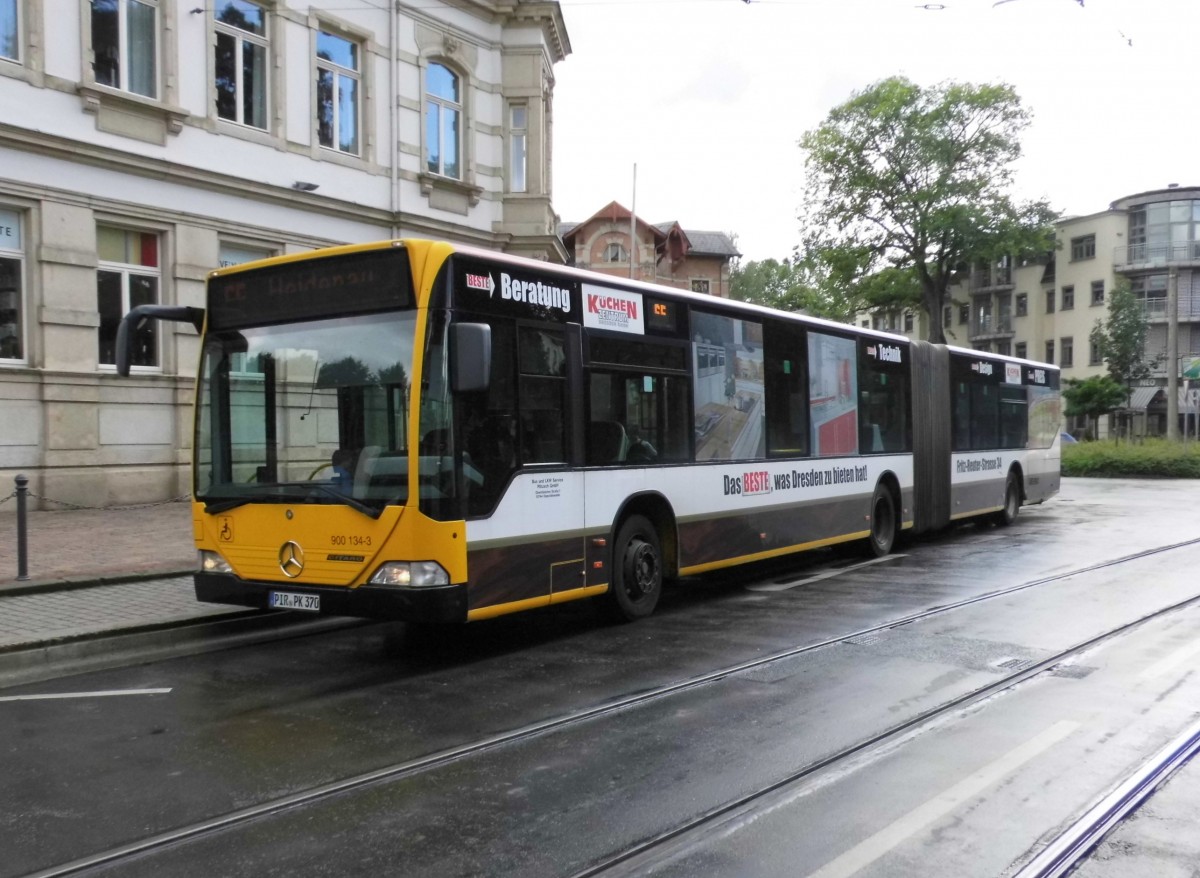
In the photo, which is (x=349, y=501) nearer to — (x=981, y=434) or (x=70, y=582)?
(x=70, y=582)

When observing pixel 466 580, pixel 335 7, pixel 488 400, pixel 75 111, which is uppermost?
pixel 335 7

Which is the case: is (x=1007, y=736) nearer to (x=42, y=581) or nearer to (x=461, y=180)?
(x=42, y=581)

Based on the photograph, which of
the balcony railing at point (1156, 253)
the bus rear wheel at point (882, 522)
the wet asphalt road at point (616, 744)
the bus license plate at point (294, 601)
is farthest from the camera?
the balcony railing at point (1156, 253)

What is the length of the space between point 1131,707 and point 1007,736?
1069 mm

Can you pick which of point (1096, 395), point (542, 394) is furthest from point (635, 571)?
point (1096, 395)

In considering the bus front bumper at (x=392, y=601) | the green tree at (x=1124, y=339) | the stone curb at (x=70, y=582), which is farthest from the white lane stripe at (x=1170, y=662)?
the green tree at (x=1124, y=339)

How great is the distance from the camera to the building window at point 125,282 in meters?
16.5

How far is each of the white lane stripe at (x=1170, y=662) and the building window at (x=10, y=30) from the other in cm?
1564

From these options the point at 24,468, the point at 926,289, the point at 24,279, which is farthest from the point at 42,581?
the point at 926,289

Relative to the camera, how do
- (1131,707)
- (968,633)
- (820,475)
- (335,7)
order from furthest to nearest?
1. (335,7)
2. (820,475)
3. (968,633)
4. (1131,707)

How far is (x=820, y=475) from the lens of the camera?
12234 millimetres

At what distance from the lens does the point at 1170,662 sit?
732cm

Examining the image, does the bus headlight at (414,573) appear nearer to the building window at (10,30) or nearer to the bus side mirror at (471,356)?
the bus side mirror at (471,356)

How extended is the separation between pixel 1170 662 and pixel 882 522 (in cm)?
680
